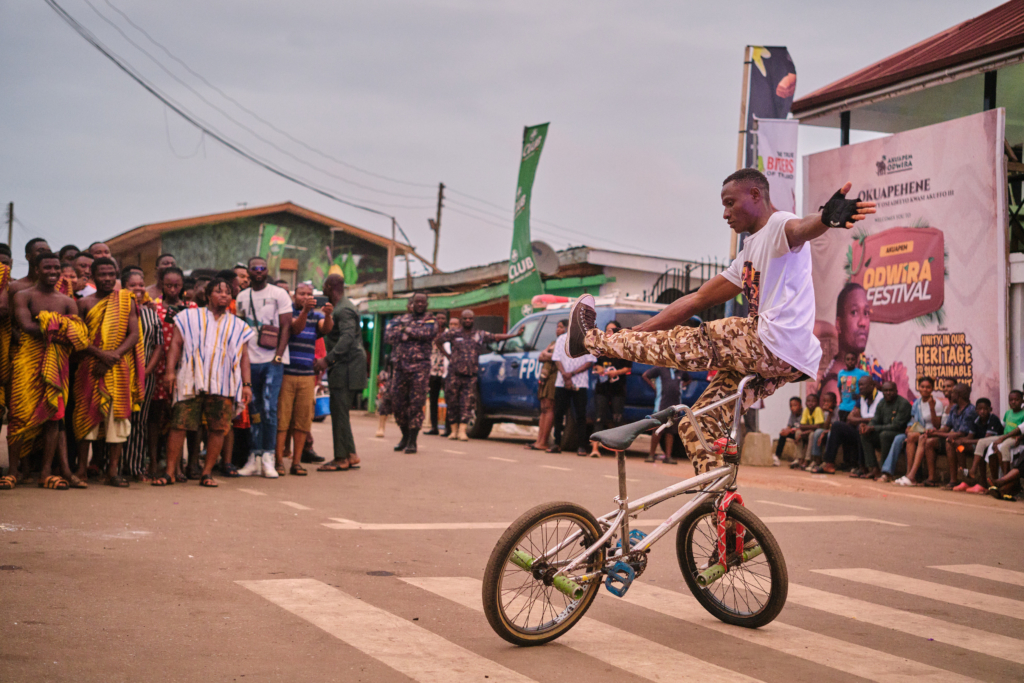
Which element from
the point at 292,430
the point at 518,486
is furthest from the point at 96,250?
the point at 518,486

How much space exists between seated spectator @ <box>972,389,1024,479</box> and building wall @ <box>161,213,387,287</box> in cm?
3304

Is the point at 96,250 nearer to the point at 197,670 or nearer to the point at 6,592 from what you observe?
the point at 6,592

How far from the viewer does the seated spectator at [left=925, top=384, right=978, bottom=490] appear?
12.0 metres

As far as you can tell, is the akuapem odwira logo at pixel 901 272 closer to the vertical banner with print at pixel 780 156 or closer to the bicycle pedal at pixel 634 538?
the vertical banner with print at pixel 780 156

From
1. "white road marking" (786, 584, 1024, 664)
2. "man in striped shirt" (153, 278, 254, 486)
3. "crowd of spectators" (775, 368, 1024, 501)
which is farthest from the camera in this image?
"crowd of spectators" (775, 368, 1024, 501)

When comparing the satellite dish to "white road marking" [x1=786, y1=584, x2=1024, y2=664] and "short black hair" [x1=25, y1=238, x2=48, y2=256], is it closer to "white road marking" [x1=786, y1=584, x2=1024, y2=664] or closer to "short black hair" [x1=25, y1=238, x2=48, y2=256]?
"short black hair" [x1=25, y1=238, x2=48, y2=256]

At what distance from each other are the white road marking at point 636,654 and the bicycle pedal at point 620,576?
0.24 metres

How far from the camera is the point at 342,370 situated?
10523 mm

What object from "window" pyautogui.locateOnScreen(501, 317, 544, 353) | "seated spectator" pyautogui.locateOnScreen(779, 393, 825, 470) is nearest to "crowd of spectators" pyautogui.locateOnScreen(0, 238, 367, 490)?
"window" pyautogui.locateOnScreen(501, 317, 544, 353)

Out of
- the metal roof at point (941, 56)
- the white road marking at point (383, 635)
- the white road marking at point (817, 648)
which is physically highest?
the metal roof at point (941, 56)

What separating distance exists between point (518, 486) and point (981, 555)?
4330mm

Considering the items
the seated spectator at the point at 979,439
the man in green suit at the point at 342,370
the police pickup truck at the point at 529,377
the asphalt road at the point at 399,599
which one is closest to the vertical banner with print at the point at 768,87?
the police pickup truck at the point at 529,377

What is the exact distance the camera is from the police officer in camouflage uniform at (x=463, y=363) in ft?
52.0

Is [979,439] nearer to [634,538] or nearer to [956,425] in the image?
[956,425]
